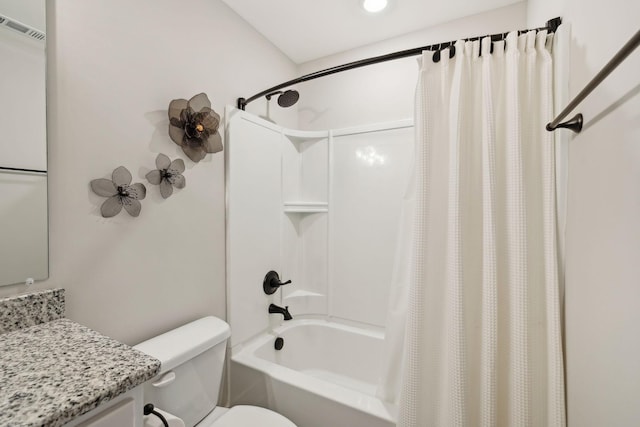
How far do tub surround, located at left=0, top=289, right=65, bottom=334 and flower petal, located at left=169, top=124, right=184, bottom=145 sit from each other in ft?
2.43

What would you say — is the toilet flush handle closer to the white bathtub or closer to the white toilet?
the white toilet

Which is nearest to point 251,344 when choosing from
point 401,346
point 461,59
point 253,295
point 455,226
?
point 253,295

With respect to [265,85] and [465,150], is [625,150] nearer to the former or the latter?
[465,150]

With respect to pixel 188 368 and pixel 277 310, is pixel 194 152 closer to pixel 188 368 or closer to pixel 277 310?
pixel 188 368

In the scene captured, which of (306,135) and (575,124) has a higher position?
(306,135)

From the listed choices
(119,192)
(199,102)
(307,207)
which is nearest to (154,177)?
(119,192)

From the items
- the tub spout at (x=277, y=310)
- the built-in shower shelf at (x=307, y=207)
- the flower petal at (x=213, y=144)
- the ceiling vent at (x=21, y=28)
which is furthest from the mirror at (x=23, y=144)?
the built-in shower shelf at (x=307, y=207)

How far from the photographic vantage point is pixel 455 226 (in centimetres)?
101

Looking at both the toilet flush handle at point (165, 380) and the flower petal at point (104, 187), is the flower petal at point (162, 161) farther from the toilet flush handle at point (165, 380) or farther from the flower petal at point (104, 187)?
the toilet flush handle at point (165, 380)

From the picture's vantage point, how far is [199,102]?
1.31m

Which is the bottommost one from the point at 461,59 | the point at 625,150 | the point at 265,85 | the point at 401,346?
the point at 401,346

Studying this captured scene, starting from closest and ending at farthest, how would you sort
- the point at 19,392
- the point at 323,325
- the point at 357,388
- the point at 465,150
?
the point at 19,392 < the point at 465,150 < the point at 357,388 < the point at 323,325

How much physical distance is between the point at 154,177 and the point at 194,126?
1.04 ft

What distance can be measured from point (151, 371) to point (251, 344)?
45.8 inches
